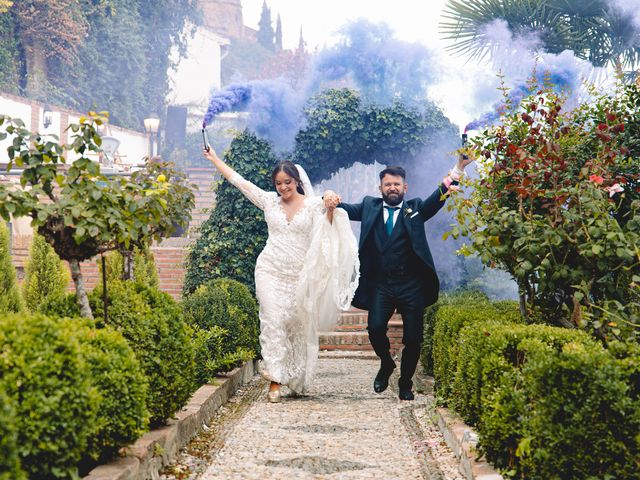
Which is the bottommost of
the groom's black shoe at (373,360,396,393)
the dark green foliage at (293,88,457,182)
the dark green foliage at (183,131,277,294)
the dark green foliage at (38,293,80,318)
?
the groom's black shoe at (373,360,396,393)

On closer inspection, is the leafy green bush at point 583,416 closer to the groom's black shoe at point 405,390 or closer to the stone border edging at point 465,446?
the stone border edging at point 465,446

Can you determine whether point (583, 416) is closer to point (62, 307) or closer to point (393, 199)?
point (62, 307)

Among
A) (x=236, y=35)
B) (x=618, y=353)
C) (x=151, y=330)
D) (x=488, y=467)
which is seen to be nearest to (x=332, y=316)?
(x=151, y=330)

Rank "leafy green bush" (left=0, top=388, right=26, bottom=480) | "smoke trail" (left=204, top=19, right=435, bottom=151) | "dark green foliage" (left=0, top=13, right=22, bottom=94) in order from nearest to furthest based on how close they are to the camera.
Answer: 1. "leafy green bush" (left=0, top=388, right=26, bottom=480)
2. "smoke trail" (left=204, top=19, right=435, bottom=151)
3. "dark green foliage" (left=0, top=13, right=22, bottom=94)

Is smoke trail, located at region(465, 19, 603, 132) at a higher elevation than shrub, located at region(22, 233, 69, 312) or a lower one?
higher

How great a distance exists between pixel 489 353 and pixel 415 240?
288 centimetres

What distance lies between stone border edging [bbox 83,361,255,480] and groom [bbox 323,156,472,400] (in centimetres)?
133

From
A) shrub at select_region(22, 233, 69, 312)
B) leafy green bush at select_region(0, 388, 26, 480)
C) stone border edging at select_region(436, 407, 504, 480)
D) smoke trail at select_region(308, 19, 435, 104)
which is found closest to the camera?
leafy green bush at select_region(0, 388, 26, 480)

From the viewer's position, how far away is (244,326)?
331 inches

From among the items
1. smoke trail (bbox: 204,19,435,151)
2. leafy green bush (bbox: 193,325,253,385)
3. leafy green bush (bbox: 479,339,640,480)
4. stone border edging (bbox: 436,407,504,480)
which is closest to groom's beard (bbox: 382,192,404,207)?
leafy green bush (bbox: 193,325,253,385)

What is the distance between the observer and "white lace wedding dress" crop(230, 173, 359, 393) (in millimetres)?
7336

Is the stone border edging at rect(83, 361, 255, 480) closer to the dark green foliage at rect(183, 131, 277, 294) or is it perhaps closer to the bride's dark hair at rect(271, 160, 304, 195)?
the bride's dark hair at rect(271, 160, 304, 195)

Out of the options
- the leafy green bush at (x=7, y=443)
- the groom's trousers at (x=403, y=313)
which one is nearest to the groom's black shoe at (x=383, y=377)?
the groom's trousers at (x=403, y=313)

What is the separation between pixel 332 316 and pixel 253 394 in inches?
40.8
